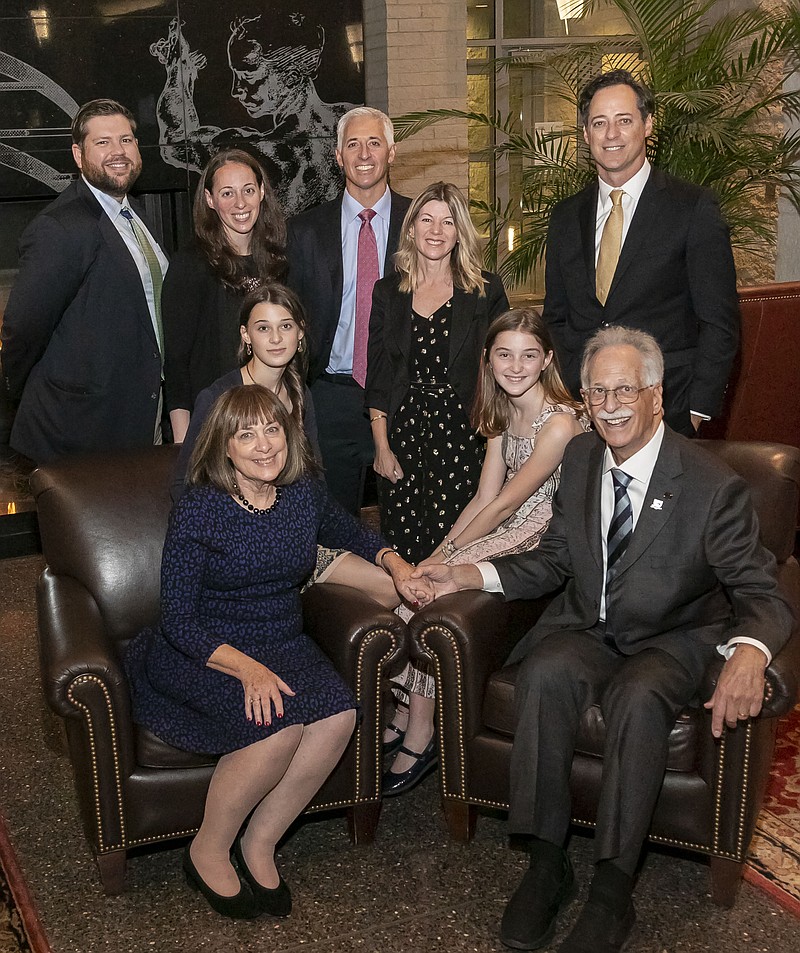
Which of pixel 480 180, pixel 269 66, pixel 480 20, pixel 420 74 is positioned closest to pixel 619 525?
pixel 269 66

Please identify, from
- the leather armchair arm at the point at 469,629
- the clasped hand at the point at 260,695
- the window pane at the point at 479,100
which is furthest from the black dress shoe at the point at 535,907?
the window pane at the point at 479,100

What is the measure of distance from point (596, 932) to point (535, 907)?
0.51ft

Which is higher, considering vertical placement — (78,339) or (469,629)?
(78,339)

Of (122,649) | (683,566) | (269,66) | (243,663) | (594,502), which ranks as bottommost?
(122,649)

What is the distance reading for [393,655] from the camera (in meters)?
3.03

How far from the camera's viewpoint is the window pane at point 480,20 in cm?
873

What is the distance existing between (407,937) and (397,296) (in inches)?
74.5

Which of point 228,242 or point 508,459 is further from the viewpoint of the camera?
point 228,242

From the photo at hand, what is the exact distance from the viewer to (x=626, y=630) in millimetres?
2928

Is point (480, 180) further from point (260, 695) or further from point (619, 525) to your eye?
point (260, 695)

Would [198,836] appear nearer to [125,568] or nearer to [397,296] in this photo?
[125,568]

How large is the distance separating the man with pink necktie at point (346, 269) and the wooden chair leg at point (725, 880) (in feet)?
6.04

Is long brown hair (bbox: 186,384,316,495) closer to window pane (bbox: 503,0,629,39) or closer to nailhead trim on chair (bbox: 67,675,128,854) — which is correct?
nailhead trim on chair (bbox: 67,675,128,854)

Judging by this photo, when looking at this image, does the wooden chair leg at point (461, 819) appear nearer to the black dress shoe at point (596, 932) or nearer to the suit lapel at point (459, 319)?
the black dress shoe at point (596, 932)
